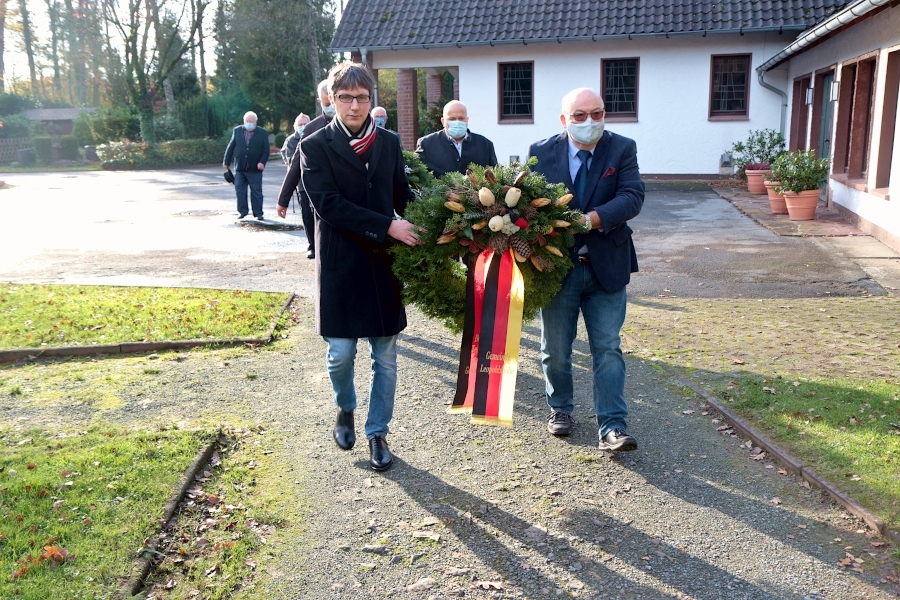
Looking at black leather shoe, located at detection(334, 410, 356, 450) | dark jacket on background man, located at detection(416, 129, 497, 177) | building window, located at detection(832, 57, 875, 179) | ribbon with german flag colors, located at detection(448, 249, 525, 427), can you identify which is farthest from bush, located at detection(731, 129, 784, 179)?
black leather shoe, located at detection(334, 410, 356, 450)

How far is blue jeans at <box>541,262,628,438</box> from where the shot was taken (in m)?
4.84

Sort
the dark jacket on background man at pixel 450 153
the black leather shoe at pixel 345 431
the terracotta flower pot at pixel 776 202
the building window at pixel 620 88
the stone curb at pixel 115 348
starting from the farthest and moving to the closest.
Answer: the building window at pixel 620 88, the terracotta flower pot at pixel 776 202, the dark jacket on background man at pixel 450 153, the stone curb at pixel 115 348, the black leather shoe at pixel 345 431

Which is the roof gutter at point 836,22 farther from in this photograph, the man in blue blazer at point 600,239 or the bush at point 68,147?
the bush at point 68,147

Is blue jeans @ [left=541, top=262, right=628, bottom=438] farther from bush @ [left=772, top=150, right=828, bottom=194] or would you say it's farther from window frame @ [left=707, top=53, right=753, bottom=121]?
window frame @ [left=707, top=53, right=753, bottom=121]

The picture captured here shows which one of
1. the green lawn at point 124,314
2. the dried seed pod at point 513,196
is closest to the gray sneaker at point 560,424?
the dried seed pod at point 513,196

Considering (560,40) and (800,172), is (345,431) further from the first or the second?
(560,40)

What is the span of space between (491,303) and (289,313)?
4.52 metres

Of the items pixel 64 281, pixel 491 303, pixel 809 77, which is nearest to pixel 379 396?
pixel 491 303

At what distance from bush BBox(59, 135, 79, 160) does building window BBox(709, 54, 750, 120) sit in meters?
40.9

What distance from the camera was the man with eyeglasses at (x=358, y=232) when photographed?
4.44m

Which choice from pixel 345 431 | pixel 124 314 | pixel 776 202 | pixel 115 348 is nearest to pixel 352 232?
pixel 345 431

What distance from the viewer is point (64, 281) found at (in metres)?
10.7

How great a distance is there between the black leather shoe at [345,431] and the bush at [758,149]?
18.2 meters

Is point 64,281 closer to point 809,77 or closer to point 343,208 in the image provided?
point 343,208
